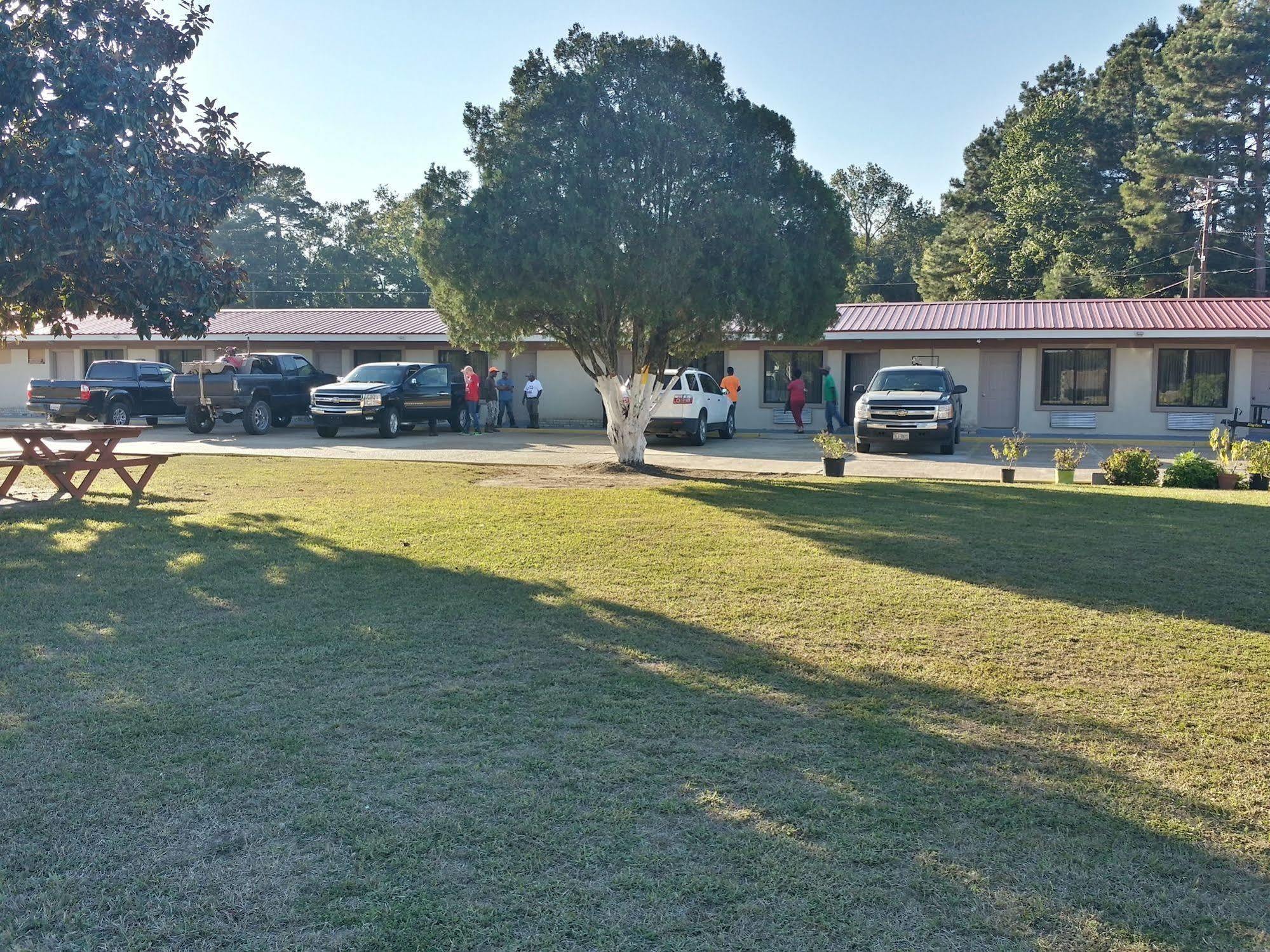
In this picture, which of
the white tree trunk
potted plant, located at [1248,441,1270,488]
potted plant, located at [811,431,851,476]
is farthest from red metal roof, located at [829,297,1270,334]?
potted plant, located at [1248,441,1270,488]

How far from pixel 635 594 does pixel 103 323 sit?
34795 millimetres

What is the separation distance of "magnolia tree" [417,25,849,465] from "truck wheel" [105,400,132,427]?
1604 cm

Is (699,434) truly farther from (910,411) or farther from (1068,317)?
(1068,317)

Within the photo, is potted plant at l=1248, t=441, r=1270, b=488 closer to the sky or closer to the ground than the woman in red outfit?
closer to the ground

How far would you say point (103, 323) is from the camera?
36500 mm

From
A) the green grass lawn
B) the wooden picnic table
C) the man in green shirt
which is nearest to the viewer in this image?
the green grass lawn

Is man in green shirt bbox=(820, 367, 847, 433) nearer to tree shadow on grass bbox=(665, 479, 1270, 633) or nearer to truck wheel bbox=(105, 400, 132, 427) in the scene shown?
tree shadow on grass bbox=(665, 479, 1270, 633)

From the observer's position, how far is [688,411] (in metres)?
24.1

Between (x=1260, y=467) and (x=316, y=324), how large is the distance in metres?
28.9

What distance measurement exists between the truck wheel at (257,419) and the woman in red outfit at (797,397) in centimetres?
1376

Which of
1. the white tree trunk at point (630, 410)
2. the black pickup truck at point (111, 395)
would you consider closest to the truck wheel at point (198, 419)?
the black pickup truck at point (111, 395)

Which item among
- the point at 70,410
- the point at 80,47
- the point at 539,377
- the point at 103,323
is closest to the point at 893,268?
the point at 539,377

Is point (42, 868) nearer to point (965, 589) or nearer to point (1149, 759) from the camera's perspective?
point (1149, 759)

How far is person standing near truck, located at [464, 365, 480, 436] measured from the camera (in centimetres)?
2734
